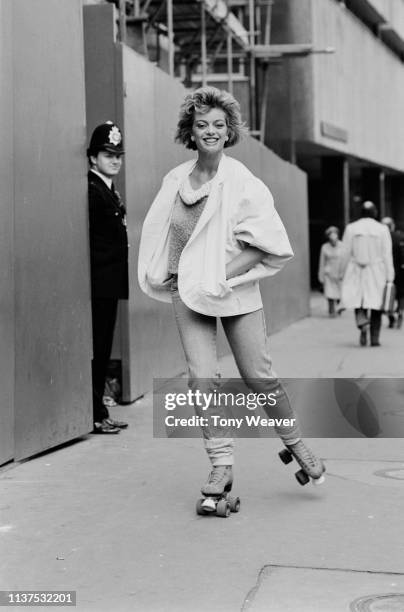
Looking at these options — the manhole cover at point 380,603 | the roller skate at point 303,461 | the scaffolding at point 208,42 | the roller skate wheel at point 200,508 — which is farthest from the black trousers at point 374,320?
the manhole cover at point 380,603

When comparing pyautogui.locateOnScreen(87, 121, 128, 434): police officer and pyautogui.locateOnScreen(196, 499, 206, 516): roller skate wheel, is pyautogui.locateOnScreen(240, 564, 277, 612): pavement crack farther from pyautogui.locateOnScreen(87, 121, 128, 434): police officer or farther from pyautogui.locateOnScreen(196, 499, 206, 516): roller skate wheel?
pyautogui.locateOnScreen(87, 121, 128, 434): police officer

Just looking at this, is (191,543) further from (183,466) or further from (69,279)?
(69,279)

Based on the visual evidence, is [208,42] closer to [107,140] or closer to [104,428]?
[107,140]

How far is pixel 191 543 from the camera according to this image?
4520 millimetres

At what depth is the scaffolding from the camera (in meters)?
14.5

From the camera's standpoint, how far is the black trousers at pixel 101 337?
7.15m

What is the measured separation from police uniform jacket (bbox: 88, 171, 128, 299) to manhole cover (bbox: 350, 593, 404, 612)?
A: 370cm

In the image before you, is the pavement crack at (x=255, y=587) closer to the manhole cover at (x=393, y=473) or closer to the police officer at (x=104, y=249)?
the manhole cover at (x=393, y=473)

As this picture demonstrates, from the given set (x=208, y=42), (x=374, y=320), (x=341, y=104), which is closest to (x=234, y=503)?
(x=374, y=320)

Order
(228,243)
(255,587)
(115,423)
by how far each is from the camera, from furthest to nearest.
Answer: (115,423) < (228,243) < (255,587)

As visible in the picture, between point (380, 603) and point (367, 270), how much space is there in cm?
1041

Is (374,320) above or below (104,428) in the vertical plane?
below

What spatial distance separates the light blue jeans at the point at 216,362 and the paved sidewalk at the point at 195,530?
357mm

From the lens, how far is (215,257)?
4855mm
